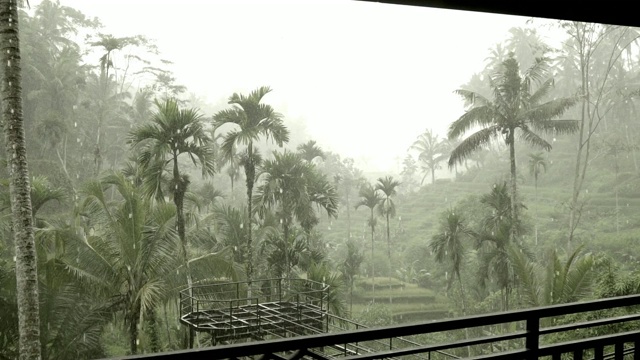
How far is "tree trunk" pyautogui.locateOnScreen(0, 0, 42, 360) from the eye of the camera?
11.1 metres

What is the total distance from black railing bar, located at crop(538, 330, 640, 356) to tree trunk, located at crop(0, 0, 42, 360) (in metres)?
10.6

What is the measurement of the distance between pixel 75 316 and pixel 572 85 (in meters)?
49.9

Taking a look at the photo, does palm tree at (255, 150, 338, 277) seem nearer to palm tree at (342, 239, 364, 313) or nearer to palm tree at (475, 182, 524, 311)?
palm tree at (475, 182, 524, 311)

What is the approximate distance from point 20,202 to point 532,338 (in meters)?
11.0

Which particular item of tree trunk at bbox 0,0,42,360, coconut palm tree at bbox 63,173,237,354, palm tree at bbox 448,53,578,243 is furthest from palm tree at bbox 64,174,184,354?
palm tree at bbox 448,53,578,243

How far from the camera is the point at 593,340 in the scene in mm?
2752

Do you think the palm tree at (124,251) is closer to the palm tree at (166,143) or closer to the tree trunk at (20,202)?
the palm tree at (166,143)

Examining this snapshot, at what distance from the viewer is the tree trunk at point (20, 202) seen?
437 inches

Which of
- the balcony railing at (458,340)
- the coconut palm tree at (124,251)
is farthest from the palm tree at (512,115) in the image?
the balcony railing at (458,340)

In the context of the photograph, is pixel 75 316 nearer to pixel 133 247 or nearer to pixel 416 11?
pixel 133 247

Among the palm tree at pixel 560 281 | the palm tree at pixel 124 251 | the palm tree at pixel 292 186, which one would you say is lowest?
the palm tree at pixel 560 281

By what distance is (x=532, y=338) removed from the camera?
2516 mm

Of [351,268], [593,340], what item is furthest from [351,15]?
[593,340]

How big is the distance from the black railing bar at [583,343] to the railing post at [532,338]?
0.13 feet
